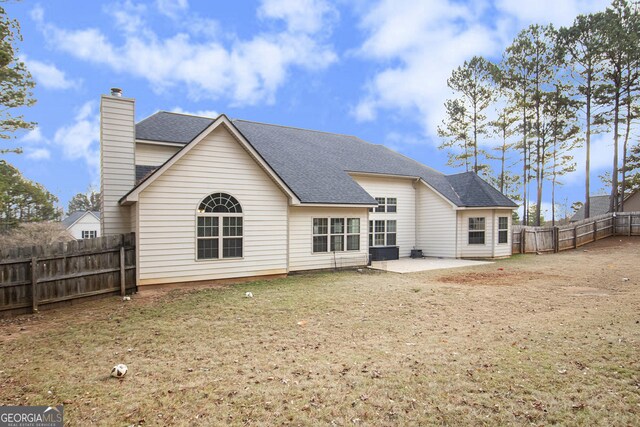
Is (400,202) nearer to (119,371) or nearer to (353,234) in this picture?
(353,234)

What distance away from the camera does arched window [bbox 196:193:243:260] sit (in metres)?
11.5

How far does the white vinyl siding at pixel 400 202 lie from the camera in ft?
66.2

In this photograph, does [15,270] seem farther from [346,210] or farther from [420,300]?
[346,210]

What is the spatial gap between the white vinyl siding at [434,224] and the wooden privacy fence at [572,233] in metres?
4.64

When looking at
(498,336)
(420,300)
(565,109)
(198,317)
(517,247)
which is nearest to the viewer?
(498,336)

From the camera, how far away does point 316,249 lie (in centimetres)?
1473

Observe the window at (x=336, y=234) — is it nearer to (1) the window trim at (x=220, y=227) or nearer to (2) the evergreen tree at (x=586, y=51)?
(1) the window trim at (x=220, y=227)

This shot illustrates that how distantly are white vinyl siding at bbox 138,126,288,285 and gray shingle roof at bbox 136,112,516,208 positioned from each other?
1.46 meters

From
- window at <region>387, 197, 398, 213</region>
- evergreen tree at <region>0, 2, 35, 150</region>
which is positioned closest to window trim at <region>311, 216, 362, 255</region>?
window at <region>387, 197, 398, 213</region>

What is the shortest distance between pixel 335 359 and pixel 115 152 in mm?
10420

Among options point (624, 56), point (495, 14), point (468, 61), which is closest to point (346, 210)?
point (495, 14)

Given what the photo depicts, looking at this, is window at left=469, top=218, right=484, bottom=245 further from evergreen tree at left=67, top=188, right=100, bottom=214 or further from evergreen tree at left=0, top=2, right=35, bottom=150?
evergreen tree at left=67, top=188, right=100, bottom=214

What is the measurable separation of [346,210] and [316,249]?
231 cm

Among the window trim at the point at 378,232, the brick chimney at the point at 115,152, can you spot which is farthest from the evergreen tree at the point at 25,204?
the window trim at the point at 378,232
